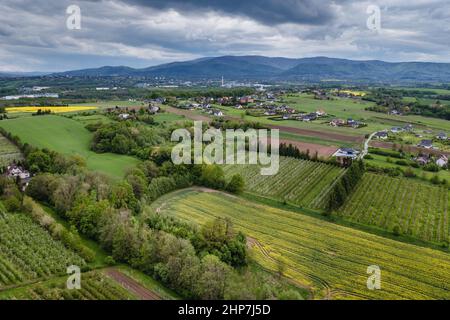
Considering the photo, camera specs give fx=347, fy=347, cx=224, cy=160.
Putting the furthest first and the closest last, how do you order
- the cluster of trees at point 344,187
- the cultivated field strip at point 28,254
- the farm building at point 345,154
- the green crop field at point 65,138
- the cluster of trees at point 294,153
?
the cluster of trees at point 294,153
the farm building at point 345,154
the green crop field at point 65,138
the cluster of trees at point 344,187
the cultivated field strip at point 28,254

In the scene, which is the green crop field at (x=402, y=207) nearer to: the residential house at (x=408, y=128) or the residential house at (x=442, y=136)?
the residential house at (x=442, y=136)

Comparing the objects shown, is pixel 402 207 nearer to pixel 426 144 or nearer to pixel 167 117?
pixel 426 144

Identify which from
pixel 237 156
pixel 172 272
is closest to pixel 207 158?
pixel 237 156

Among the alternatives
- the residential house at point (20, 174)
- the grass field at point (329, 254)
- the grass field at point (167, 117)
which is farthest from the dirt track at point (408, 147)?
the residential house at point (20, 174)

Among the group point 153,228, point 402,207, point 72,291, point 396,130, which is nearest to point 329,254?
point 402,207
